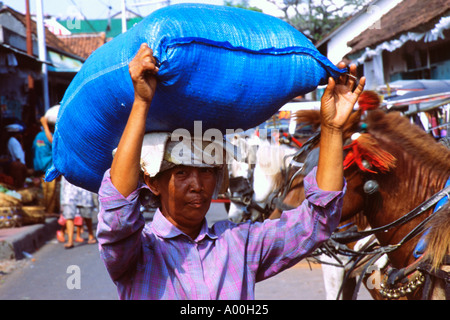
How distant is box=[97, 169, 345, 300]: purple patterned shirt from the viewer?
1.79m

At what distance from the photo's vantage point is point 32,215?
1038 centimetres

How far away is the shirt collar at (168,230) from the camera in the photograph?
1967 millimetres

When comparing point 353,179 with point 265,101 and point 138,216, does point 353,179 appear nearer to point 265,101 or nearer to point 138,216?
point 265,101

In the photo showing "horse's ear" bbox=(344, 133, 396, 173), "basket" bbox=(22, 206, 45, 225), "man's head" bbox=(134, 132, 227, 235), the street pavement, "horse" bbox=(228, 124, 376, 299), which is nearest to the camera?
"man's head" bbox=(134, 132, 227, 235)

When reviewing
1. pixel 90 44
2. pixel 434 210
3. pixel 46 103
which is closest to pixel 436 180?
pixel 434 210

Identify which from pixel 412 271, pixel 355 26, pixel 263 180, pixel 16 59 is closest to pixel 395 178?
pixel 412 271

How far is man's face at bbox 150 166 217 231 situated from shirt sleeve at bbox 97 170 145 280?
0.67 ft

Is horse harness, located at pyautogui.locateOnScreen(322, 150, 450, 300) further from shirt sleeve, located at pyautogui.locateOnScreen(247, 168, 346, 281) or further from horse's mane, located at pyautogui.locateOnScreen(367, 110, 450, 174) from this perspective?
shirt sleeve, located at pyautogui.locateOnScreen(247, 168, 346, 281)

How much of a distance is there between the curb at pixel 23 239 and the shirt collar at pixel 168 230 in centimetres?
669

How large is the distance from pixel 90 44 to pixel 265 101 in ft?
118

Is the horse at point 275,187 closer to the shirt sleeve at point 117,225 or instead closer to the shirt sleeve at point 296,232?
the shirt sleeve at point 296,232

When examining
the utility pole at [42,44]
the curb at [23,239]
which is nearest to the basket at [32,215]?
the curb at [23,239]

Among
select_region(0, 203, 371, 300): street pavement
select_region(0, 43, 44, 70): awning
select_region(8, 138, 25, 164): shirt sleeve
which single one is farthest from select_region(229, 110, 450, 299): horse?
select_region(8, 138, 25, 164): shirt sleeve

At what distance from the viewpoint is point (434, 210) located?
10.7 ft
